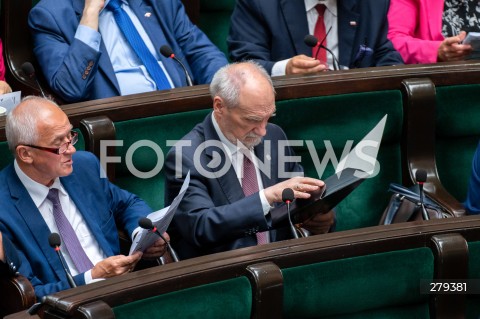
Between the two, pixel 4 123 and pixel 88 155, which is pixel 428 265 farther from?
pixel 4 123

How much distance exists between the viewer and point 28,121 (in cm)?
181

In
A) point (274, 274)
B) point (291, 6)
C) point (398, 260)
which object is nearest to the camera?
point (274, 274)

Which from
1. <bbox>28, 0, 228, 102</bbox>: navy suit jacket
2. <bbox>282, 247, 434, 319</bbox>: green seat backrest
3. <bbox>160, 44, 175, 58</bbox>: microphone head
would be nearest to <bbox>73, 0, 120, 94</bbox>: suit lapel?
<bbox>28, 0, 228, 102</bbox>: navy suit jacket

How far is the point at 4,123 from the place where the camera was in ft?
6.27

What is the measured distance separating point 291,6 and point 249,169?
0.56 m

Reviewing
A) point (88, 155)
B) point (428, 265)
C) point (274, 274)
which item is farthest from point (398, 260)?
point (88, 155)

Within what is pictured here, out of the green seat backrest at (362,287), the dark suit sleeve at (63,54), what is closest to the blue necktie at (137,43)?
the dark suit sleeve at (63,54)

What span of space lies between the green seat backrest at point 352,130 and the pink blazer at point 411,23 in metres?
0.39

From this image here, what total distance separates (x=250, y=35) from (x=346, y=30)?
0.22m

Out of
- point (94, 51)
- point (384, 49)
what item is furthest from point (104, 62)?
point (384, 49)

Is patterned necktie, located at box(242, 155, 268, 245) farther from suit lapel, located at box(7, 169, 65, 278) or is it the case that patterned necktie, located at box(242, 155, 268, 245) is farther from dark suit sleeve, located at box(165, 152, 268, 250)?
suit lapel, located at box(7, 169, 65, 278)

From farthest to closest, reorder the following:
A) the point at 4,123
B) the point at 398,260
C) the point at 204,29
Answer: the point at 204,29 → the point at 4,123 → the point at 398,260

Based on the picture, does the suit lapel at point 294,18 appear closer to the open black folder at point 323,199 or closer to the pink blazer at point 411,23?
the pink blazer at point 411,23

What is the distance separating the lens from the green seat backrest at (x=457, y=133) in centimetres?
221
